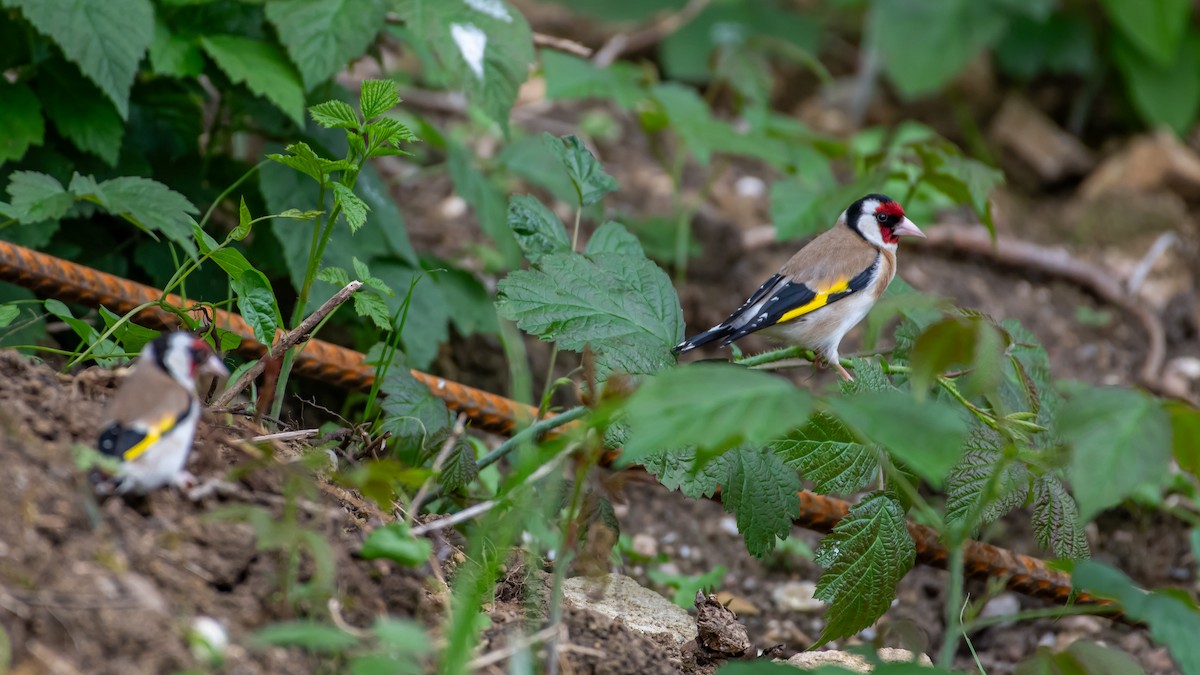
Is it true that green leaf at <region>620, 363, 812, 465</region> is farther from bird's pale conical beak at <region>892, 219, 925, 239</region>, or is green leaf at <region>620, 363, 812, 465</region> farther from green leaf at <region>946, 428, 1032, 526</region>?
bird's pale conical beak at <region>892, 219, 925, 239</region>

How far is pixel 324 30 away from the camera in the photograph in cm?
378

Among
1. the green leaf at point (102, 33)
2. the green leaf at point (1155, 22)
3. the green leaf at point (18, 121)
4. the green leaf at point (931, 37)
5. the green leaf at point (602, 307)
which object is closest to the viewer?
the green leaf at point (602, 307)

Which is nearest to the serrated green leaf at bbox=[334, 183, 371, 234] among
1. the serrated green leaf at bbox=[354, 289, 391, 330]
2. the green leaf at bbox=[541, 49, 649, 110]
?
the serrated green leaf at bbox=[354, 289, 391, 330]

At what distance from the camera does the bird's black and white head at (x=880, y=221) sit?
4.18 meters

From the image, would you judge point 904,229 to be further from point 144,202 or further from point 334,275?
point 144,202

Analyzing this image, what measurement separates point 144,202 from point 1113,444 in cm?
245

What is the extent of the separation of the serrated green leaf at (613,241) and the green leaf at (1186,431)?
163 centimetres

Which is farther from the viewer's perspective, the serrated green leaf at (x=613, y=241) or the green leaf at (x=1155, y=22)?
the green leaf at (x=1155, y=22)

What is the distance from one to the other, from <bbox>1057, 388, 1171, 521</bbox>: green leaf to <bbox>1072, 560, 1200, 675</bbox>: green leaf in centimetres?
24

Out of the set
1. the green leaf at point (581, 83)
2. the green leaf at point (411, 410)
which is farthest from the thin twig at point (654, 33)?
the green leaf at point (411, 410)

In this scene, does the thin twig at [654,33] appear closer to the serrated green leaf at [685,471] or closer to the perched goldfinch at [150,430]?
the serrated green leaf at [685,471]

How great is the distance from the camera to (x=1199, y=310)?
246 inches

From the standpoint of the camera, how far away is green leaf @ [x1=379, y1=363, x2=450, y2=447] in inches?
120

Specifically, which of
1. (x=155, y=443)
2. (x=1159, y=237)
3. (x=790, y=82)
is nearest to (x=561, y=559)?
(x=155, y=443)
